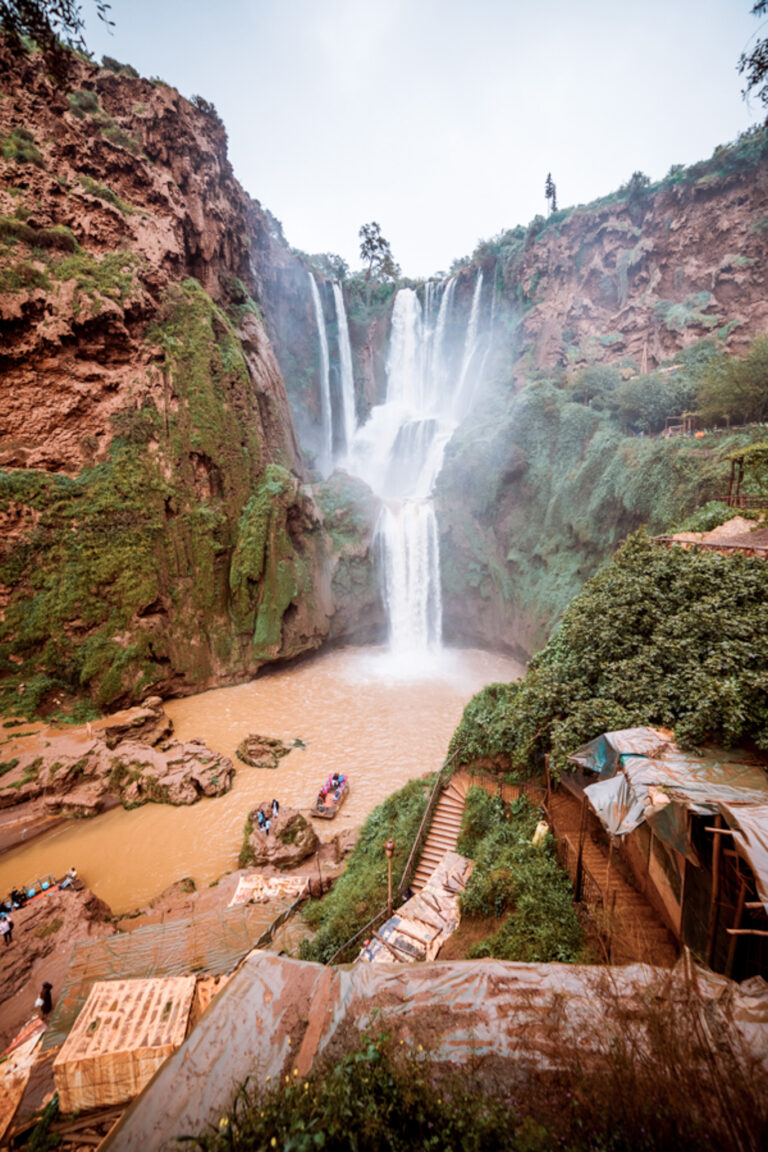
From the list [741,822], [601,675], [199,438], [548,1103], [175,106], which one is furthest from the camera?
[175,106]

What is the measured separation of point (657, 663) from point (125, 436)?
818 inches

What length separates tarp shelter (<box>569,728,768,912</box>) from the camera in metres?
4.01

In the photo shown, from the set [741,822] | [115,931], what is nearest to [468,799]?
[741,822]

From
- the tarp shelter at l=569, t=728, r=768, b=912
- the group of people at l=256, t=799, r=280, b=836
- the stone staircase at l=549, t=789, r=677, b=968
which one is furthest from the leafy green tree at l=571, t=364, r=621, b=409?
the group of people at l=256, t=799, r=280, b=836

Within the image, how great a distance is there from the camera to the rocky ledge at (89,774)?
12070 millimetres

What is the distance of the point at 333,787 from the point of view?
43.4ft

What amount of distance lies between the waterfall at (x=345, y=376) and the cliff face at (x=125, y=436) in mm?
16877

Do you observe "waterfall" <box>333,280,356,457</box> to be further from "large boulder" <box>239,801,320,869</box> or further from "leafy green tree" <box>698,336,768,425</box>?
"large boulder" <box>239,801,320,869</box>

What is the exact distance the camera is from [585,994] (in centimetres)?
300

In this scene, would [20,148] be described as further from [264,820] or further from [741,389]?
[741,389]

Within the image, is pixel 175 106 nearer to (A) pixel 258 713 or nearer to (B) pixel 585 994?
(A) pixel 258 713

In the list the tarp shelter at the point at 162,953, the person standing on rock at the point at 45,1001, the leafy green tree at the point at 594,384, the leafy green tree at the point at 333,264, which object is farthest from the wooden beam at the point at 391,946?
the leafy green tree at the point at 333,264

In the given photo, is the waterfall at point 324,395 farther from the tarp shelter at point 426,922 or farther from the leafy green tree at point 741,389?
the tarp shelter at point 426,922

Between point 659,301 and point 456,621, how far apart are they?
24.3m
